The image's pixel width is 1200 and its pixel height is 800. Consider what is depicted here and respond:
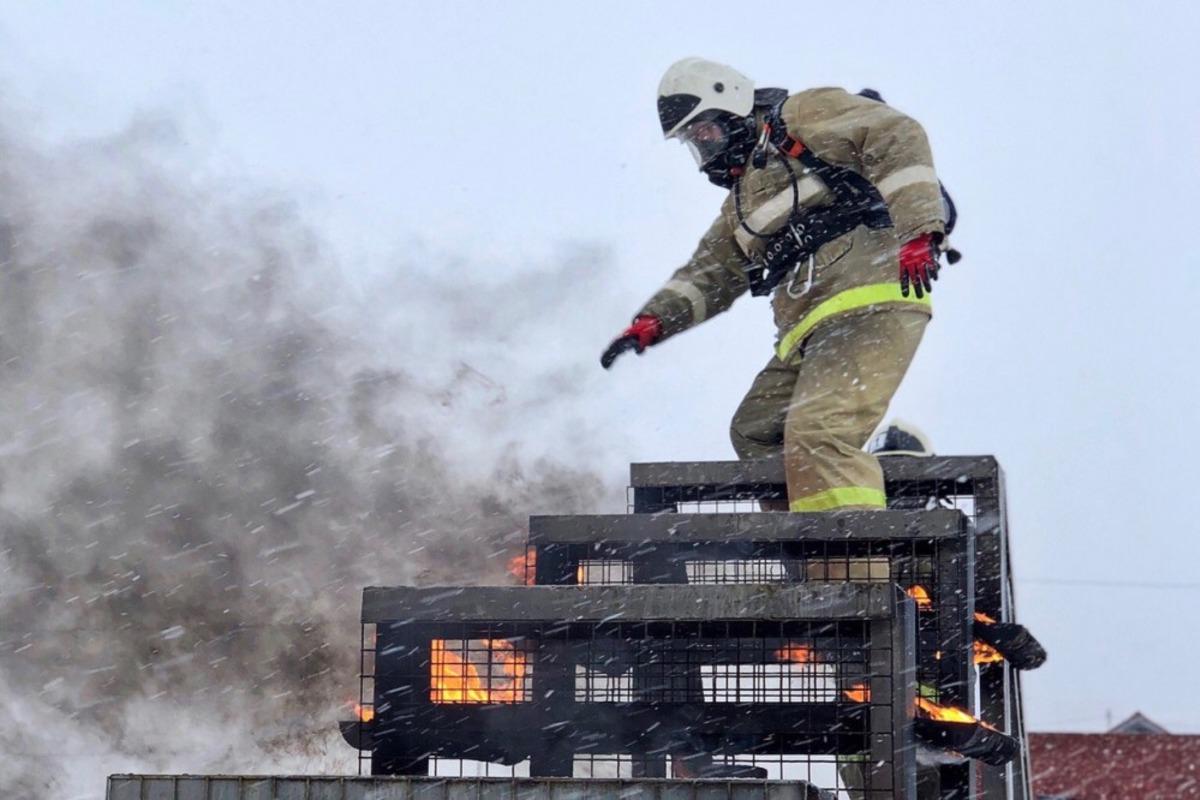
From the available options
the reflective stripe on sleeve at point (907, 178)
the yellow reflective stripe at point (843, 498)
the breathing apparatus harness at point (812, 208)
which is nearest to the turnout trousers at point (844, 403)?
the yellow reflective stripe at point (843, 498)

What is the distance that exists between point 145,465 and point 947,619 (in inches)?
313

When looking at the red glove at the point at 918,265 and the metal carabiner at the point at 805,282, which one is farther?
the metal carabiner at the point at 805,282

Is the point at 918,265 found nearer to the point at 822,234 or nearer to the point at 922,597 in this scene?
the point at 822,234

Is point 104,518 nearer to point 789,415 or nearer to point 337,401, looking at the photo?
point 337,401

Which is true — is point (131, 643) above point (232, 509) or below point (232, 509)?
below

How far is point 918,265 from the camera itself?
6480 mm

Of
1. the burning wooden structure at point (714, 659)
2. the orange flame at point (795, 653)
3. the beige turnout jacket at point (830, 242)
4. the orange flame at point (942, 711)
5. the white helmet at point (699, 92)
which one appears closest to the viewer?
the burning wooden structure at point (714, 659)

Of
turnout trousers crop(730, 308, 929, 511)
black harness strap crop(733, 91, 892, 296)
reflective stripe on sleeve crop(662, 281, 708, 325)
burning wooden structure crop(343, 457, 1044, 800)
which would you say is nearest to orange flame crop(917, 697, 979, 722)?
burning wooden structure crop(343, 457, 1044, 800)

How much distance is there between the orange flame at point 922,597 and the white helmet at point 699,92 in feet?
6.39

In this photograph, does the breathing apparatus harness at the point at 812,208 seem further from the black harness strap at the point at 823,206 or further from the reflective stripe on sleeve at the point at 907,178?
the reflective stripe on sleeve at the point at 907,178

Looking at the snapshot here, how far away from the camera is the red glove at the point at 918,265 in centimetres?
648

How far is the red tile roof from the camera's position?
105 feet

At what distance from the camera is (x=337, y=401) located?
46.8ft

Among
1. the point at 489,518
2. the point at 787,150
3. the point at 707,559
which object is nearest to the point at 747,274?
the point at 787,150
